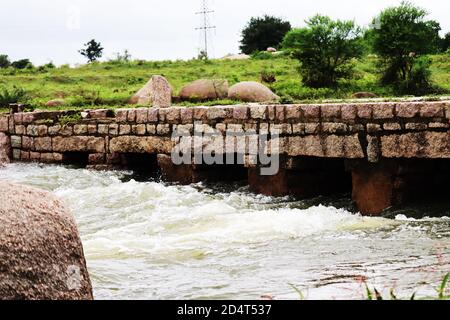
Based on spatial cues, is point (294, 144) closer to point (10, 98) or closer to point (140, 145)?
point (140, 145)

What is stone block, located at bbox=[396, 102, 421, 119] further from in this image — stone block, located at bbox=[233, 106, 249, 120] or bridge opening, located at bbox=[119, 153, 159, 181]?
bridge opening, located at bbox=[119, 153, 159, 181]

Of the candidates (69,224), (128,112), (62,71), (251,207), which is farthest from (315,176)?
(62,71)

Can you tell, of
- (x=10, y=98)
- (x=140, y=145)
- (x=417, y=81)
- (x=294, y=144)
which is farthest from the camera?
(x=417, y=81)

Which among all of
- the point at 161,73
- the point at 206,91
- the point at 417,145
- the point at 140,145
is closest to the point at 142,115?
the point at 140,145

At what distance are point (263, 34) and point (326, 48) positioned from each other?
90.8 feet

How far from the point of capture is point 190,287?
19.5ft

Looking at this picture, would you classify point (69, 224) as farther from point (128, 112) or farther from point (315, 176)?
point (128, 112)

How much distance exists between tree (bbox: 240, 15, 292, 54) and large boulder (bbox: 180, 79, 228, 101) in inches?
1170

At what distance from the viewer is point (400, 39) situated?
2238 cm

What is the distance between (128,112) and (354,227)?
6.16 metres

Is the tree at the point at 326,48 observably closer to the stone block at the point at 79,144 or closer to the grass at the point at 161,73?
the grass at the point at 161,73

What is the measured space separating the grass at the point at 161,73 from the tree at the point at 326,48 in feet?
1.27

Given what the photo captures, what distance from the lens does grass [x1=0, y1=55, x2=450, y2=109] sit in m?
20.9

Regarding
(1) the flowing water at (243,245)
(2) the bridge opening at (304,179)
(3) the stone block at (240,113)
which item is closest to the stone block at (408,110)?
(1) the flowing water at (243,245)
